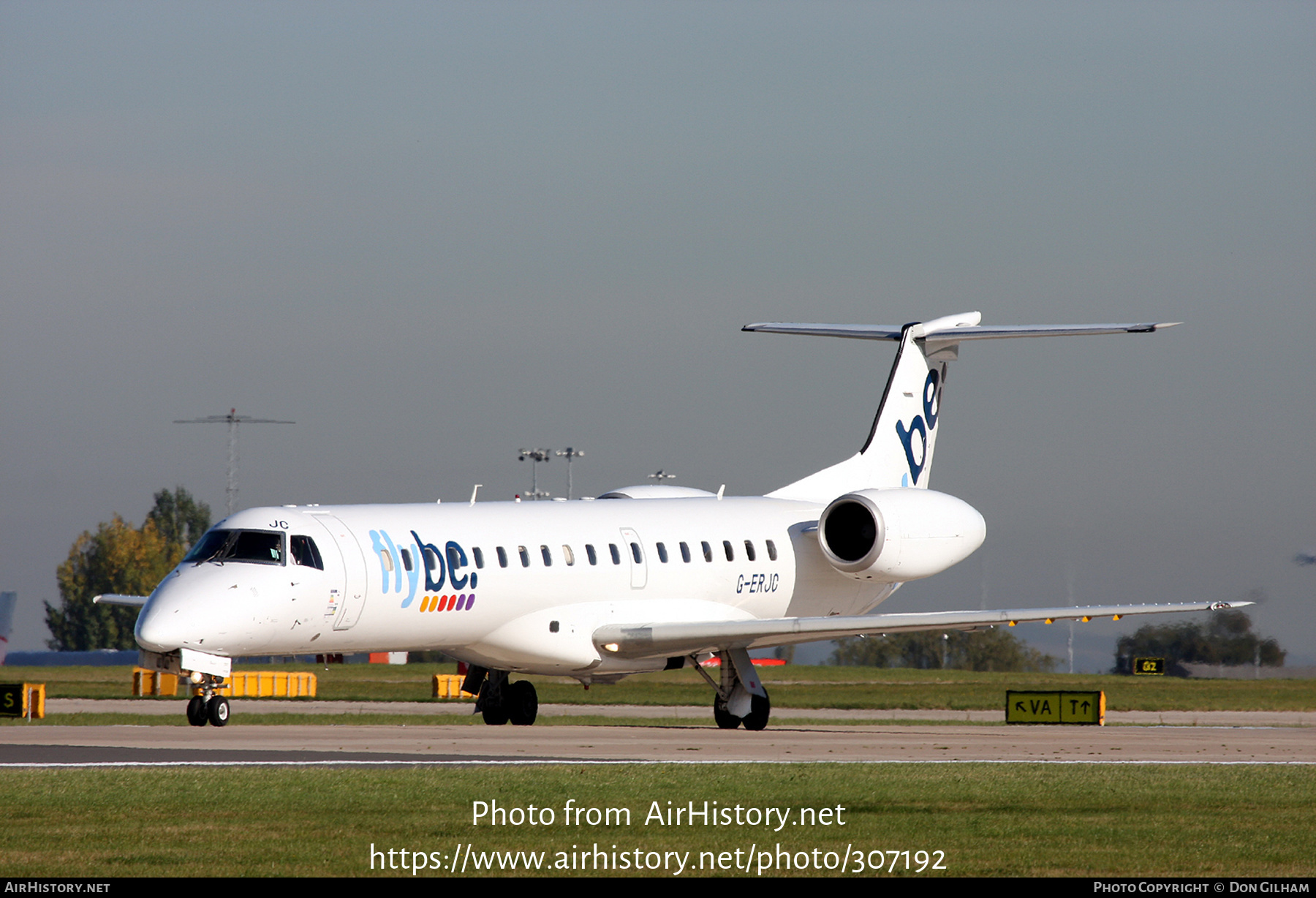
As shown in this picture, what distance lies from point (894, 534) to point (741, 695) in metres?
4.14

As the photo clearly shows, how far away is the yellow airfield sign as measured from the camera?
3553 centimetres

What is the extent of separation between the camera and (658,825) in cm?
1542

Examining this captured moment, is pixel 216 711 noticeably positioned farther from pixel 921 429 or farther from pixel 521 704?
pixel 921 429

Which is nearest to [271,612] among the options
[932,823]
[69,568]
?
[932,823]

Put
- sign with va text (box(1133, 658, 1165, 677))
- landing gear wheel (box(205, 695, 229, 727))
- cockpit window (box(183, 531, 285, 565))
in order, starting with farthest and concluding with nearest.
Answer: sign with va text (box(1133, 658, 1165, 677)) → landing gear wheel (box(205, 695, 229, 727)) → cockpit window (box(183, 531, 285, 565))

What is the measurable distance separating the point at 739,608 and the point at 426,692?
74.8ft

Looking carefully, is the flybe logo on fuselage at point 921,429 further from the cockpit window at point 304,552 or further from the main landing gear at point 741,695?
the cockpit window at point 304,552

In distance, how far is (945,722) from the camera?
36.8m

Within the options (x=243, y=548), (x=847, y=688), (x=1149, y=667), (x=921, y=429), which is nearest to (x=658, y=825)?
(x=243, y=548)

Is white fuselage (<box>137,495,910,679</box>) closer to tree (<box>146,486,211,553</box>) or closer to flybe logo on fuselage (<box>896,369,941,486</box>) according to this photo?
flybe logo on fuselage (<box>896,369,941,486</box>)

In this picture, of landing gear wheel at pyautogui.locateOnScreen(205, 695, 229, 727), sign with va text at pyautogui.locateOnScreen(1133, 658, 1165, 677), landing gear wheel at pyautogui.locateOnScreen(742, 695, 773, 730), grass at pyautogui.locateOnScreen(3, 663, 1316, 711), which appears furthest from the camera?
sign with va text at pyautogui.locateOnScreen(1133, 658, 1165, 677)

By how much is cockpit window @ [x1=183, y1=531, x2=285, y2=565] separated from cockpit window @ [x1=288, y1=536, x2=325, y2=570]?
7.0 inches

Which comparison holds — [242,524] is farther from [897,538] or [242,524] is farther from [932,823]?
[932,823]

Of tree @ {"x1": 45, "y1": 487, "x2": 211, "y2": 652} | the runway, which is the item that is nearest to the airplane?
the runway
